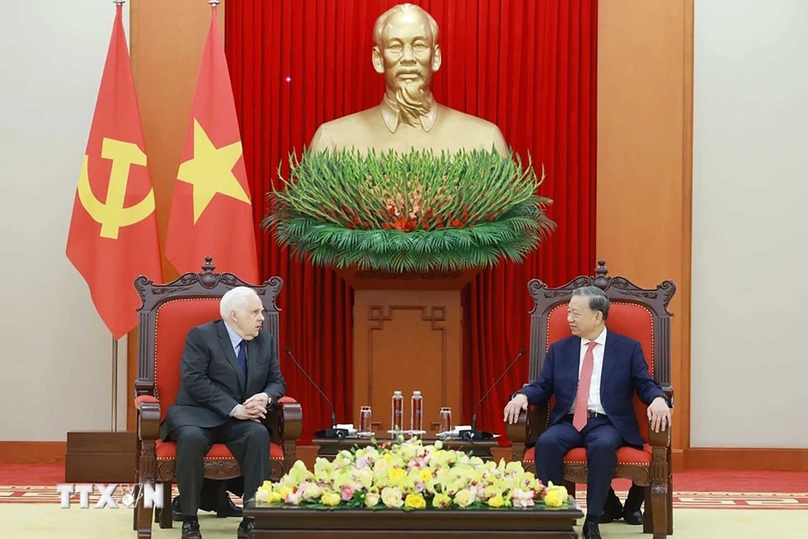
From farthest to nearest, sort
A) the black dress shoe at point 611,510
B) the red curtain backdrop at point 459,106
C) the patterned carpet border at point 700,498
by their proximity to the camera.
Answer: the red curtain backdrop at point 459,106 < the patterned carpet border at point 700,498 < the black dress shoe at point 611,510

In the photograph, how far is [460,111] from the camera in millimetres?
7344

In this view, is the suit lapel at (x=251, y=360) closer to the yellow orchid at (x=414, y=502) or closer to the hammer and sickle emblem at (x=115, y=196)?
the yellow orchid at (x=414, y=502)

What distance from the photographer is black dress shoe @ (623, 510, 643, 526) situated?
5.66 m

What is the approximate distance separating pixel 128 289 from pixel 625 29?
3136 mm

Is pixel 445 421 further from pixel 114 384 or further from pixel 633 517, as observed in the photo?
pixel 114 384

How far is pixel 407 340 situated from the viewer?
659 cm

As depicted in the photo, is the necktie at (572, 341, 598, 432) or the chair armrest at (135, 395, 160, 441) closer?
the chair armrest at (135, 395, 160, 441)

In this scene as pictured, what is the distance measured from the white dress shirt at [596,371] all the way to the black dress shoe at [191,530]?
1595mm

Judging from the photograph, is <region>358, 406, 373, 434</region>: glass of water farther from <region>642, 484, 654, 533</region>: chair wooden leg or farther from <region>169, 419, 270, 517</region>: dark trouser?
<region>642, 484, 654, 533</region>: chair wooden leg

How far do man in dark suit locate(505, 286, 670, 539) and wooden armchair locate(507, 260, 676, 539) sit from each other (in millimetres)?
71

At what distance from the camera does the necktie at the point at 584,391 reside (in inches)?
209

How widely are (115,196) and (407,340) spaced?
67.8 inches

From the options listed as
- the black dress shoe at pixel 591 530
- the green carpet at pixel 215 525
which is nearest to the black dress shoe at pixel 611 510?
the green carpet at pixel 215 525

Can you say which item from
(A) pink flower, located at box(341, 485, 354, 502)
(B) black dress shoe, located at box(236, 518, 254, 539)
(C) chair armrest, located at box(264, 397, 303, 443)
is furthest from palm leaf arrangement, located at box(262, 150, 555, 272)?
(A) pink flower, located at box(341, 485, 354, 502)
